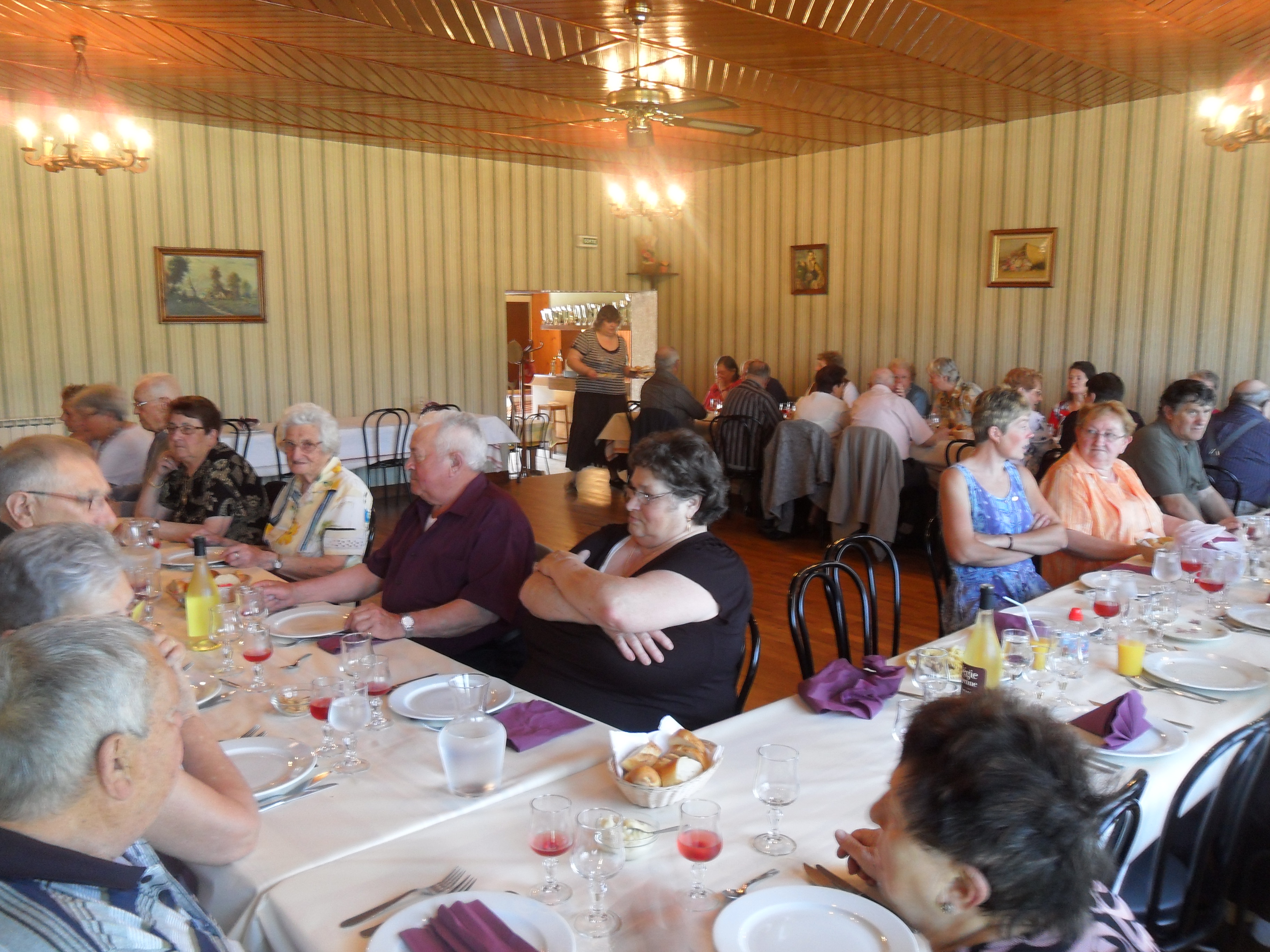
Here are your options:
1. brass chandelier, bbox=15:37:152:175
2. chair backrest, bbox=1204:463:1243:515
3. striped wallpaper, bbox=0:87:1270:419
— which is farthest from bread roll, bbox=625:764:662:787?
striped wallpaper, bbox=0:87:1270:419

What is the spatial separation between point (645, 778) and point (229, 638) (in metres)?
1.28

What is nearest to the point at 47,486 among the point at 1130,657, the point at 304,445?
the point at 304,445

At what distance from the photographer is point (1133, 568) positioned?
322cm

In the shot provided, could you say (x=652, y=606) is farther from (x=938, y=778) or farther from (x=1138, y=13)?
(x=1138, y=13)

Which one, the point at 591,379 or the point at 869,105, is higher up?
the point at 869,105

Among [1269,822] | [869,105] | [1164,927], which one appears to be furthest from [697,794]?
[869,105]

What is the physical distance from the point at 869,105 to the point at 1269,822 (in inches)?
257

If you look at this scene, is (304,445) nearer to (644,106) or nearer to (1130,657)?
(644,106)

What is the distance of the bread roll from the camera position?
1547 millimetres

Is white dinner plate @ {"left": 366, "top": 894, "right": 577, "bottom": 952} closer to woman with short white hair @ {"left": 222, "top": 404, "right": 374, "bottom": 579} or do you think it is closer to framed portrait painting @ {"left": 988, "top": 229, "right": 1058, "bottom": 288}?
woman with short white hair @ {"left": 222, "top": 404, "right": 374, "bottom": 579}

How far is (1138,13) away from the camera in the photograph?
497 cm

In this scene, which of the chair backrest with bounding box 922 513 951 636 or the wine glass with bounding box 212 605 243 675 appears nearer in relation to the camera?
the wine glass with bounding box 212 605 243 675

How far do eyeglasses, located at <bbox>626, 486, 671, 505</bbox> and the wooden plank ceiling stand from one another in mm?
3426

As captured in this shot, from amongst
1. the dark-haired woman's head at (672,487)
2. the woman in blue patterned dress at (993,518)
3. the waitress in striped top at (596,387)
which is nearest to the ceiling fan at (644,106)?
the woman in blue patterned dress at (993,518)
